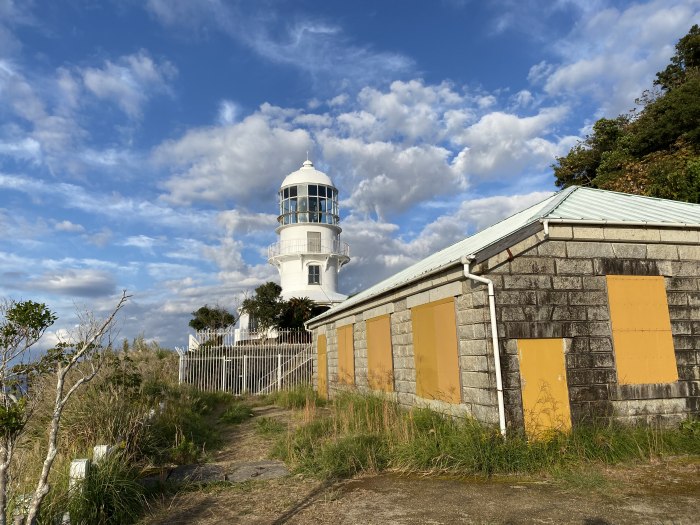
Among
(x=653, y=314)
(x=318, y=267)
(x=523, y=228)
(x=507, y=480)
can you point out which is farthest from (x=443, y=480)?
(x=318, y=267)

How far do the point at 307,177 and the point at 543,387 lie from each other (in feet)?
83.3

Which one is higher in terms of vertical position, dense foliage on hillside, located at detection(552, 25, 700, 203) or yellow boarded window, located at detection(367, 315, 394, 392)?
dense foliage on hillside, located at detection(552, 25, 700, 203)

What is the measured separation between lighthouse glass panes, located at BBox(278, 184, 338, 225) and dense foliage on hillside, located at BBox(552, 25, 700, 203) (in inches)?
510

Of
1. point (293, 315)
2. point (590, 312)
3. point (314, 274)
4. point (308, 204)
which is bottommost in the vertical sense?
point (590, 312)

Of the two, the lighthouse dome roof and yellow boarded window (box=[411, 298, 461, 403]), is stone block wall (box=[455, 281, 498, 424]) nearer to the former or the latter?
yellow boarded window (box=[411, 298, 461, 403])

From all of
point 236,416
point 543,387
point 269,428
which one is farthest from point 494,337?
point 236,416

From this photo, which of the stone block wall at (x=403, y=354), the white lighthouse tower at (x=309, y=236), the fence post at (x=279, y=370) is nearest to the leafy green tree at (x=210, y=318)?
the white lighthouse tower at (x=309, y=236)

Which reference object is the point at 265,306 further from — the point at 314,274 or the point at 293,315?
the point at 314,274

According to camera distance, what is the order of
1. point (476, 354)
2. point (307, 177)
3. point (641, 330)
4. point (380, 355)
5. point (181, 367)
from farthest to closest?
point (307, 177)
point (181, 367)
point (380, 355)
point (641, 330)
point (476, 354)

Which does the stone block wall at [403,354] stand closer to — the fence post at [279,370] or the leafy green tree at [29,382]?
the leafy green tree at [29,382]

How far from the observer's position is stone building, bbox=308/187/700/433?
7.07 metres

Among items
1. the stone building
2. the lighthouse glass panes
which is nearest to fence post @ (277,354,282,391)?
the stone building

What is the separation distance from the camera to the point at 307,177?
31.0 metres

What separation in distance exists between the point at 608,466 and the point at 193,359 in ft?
51.6
